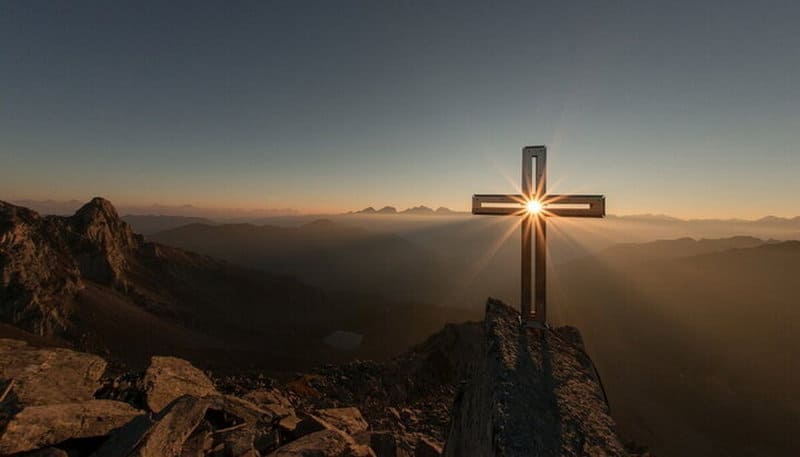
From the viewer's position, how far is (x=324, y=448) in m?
5.18

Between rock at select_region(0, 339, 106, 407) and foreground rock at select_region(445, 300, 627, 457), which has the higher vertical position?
foreground rock at select_region(445, 300, 627, 457)

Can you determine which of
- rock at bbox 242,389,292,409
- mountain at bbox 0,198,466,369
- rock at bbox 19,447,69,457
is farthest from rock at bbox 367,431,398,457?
mountain at bbox 0,198,466,369

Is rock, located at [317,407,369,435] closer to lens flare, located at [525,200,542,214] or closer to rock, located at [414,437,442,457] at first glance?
rock, located at [414,437,442,457]

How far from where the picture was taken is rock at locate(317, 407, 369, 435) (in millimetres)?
8310

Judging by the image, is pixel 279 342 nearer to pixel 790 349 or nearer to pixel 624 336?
pixel 624 336

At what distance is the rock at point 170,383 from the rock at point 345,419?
2.85m

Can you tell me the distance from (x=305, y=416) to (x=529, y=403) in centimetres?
668

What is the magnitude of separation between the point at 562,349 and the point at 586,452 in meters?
1.17

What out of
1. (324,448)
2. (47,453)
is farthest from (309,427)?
(47,453)

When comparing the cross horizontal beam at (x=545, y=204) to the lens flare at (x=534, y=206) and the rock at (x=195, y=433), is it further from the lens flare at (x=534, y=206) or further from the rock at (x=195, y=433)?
the rock at (x=195, y=433)

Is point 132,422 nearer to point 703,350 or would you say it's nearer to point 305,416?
point 305,416

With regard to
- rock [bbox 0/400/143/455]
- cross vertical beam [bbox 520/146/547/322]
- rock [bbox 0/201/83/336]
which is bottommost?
rock [bbox 0/201/83/336]

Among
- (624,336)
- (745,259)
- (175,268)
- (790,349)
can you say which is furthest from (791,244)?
(175,268)

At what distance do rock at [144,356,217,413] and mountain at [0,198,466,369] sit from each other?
108 ft
